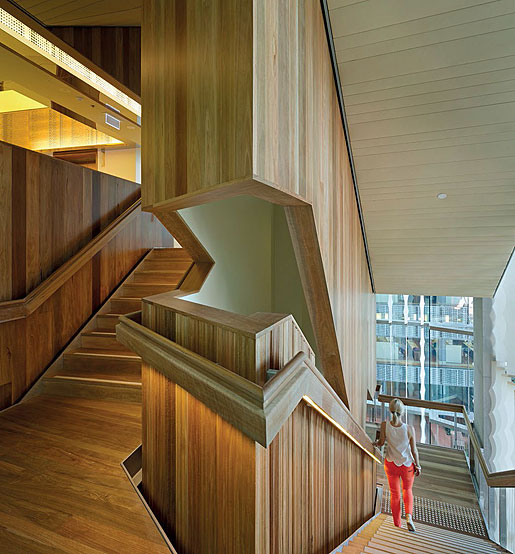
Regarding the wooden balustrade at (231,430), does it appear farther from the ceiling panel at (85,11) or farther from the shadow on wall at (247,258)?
the ceiling panel at (85,11)

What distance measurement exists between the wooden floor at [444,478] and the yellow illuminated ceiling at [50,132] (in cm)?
832

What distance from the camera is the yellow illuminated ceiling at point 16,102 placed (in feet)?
27.7

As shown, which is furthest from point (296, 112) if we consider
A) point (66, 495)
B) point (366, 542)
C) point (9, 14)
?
point (9, 14)

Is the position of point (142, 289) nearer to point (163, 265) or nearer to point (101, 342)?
point (163, 265)

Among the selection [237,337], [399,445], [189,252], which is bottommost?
[399,445]

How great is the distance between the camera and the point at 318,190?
2.80 metres

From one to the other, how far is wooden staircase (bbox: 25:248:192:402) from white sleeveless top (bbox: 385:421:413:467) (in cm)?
238

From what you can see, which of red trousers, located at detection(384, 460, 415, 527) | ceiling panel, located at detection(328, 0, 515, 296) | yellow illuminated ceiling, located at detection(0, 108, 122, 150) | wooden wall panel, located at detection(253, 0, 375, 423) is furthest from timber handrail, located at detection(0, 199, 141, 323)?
yellow illuminated ceiling, located at detection(0, 108, 122, 150)

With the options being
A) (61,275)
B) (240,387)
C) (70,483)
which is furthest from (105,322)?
(240,387)

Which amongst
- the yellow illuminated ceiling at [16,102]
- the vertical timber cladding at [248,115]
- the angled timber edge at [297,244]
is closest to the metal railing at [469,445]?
the angled timber edge at [297,244]

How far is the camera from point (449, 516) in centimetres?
493

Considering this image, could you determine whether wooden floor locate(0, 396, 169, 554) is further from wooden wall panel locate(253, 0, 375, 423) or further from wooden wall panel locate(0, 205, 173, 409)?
wooden wall panel locate(253, 0, 375, 423)

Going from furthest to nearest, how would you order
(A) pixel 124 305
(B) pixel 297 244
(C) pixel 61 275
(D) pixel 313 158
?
(A) pixel 124 305
(C) pixel 61 275
(B) pixel 297 244
(D) pixel 313 158

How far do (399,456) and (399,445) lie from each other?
0.40ft
